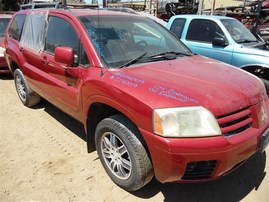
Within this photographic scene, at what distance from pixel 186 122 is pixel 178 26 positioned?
16.1 ft

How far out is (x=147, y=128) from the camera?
2266mm

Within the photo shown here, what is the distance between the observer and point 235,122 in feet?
7.71

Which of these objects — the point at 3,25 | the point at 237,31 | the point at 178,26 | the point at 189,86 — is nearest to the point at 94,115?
the point at 189,86

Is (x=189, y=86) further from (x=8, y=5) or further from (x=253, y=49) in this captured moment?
(x=8, y=5)

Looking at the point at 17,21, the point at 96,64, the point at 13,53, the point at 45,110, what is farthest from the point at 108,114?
the point at 17,21

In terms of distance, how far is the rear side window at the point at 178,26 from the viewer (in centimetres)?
654

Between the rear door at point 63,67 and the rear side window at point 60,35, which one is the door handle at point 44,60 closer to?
the rear door at point 63,67

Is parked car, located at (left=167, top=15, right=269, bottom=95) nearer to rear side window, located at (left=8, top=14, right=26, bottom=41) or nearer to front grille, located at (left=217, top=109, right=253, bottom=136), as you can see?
front grille, located at (left=217, top=109, right=253, bottom=136)

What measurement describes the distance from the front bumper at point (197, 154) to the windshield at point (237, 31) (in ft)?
12.6

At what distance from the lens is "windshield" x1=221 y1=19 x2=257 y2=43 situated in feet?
18.8

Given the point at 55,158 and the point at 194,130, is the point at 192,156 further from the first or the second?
the point at 55,158

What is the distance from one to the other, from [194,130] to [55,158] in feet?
6.52

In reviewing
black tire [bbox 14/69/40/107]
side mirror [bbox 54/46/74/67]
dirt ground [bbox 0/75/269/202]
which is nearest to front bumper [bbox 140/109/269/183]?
dirt ground [bbox 0/75/269/202]

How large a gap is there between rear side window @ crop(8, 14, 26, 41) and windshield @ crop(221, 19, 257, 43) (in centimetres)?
405
